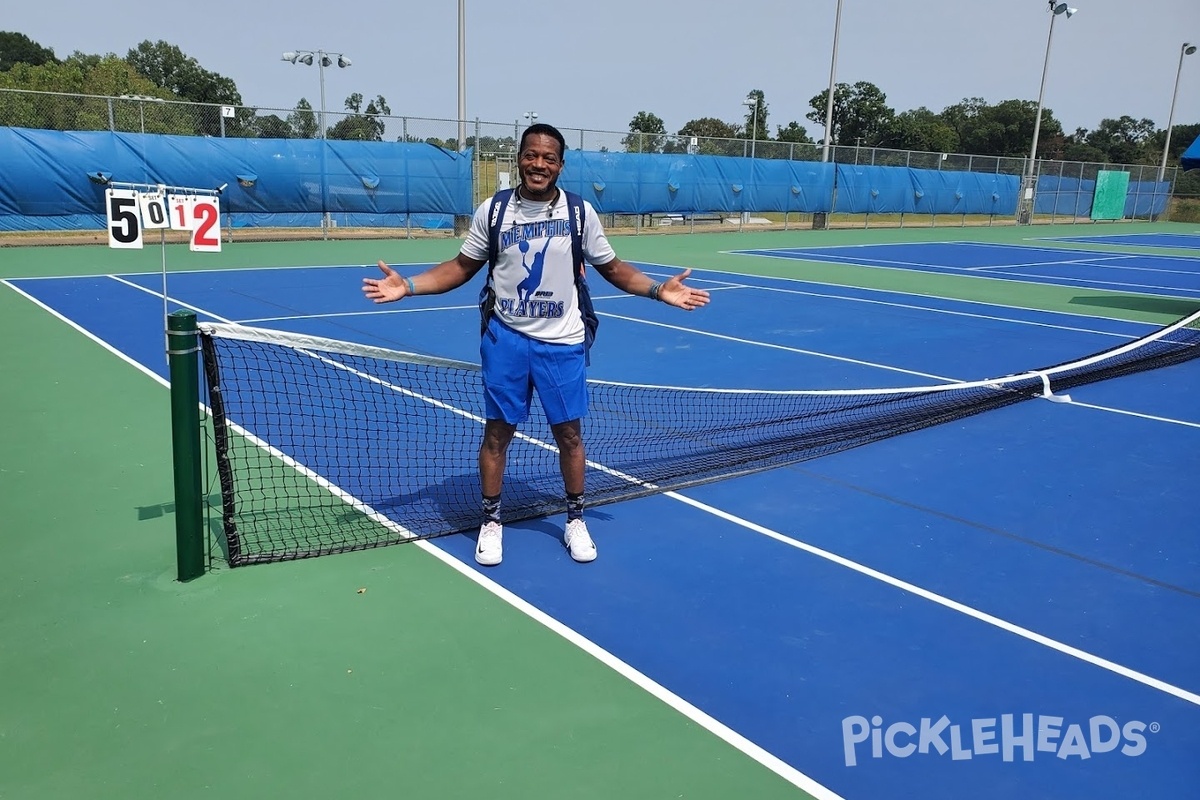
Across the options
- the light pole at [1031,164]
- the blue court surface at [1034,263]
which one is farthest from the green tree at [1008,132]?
the blue court surface at [1034,263]

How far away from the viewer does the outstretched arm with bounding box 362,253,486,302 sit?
14.2ft

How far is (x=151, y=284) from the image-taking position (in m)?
14.1

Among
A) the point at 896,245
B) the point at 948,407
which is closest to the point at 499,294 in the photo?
the point at 948,407

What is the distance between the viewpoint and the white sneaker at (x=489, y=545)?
4578 millimetres

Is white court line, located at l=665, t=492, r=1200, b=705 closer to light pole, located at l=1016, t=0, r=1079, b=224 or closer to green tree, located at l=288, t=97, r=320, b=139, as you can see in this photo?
green tree, located at l=288, t=97, r=320, b=139

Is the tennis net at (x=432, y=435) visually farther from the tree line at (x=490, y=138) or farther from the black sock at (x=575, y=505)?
the tree line at (x=490, y=138)

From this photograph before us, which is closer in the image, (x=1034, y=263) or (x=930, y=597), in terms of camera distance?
(x=930, y=597)

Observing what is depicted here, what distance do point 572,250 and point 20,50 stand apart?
379 ft

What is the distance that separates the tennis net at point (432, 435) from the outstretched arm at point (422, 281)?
1.09ft

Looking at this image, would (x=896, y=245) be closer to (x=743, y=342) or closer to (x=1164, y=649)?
(x=743, y=342)

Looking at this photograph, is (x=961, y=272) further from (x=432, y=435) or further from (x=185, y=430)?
(x=185, y=430)

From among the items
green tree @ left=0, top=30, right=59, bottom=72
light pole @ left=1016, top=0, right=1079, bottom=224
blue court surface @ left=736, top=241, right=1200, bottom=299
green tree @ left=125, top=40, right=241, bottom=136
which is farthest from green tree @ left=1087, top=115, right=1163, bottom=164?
green tree @ left=0, top=30, right=59, bottom=72

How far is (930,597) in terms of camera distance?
4.38m

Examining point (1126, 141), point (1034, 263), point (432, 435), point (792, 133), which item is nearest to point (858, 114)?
point (792, 133)
